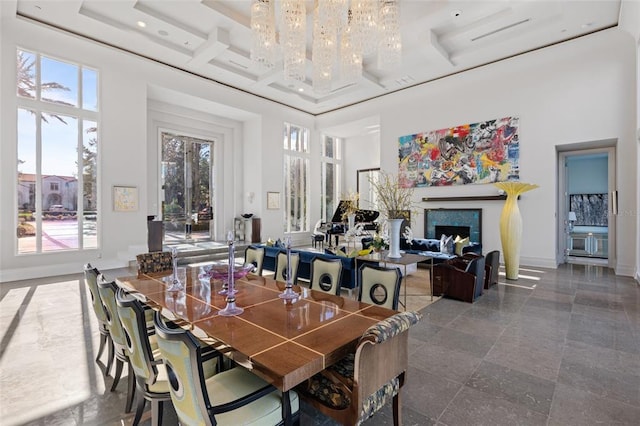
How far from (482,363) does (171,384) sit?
257 cm

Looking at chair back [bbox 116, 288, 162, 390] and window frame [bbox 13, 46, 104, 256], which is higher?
window frame [bbox 13, 46, 104, 256]

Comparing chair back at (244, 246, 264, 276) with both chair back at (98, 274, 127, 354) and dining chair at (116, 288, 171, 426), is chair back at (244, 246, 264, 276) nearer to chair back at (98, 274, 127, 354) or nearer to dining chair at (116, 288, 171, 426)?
Answer: chair back at (98, 274, 127, 354)

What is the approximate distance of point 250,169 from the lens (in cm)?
1035

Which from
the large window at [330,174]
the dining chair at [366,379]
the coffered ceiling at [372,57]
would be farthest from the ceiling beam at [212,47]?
the dining chair at [366,379]

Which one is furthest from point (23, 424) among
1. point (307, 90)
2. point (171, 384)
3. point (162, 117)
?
point (307, 90)

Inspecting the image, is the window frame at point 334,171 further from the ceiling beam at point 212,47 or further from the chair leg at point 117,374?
the chair leg at point 117,374

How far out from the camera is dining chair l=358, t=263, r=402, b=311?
8.18ft

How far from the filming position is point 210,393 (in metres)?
1.53

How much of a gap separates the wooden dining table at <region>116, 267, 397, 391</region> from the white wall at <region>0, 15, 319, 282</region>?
17.4ft

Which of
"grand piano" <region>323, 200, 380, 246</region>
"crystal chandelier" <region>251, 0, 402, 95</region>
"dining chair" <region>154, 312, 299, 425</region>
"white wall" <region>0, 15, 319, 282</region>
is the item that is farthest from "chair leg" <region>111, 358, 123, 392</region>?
"grand piano" <region>323, 200, 380, 246</region>

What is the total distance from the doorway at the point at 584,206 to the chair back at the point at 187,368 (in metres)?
8.50

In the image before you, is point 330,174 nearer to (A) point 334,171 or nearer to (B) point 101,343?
(A) point 334,171

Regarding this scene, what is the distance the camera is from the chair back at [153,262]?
3.59 m

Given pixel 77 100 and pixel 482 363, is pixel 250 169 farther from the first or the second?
pixel 482 363
